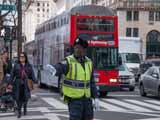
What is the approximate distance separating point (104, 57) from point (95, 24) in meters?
1.53

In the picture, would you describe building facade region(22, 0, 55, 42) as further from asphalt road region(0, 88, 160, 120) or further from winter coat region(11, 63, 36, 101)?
winter coat region(11, 63, 36, 101)

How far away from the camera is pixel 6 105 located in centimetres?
1858

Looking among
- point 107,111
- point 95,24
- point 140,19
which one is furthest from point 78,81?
point 140,19

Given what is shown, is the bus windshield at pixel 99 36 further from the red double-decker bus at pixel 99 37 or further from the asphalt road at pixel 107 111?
the asphalt road at pixel 107 111

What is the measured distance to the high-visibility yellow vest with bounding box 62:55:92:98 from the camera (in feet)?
30.7

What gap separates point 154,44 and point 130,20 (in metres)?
5.42

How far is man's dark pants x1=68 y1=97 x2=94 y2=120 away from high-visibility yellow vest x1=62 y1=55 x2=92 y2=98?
82 mm

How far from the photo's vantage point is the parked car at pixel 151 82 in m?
25.4

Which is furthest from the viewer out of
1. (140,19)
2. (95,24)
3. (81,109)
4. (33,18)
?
(33,18)

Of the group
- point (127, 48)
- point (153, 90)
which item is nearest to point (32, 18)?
point (127, 48)

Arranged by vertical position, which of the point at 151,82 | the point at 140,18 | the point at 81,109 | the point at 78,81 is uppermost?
the point at 140,18

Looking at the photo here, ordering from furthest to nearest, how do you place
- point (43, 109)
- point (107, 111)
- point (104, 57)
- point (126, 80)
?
point (126, 80)
point (104, 57)
point (43, 109)
point (107, 111)

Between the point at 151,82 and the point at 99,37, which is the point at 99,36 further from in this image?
the point at 151,82

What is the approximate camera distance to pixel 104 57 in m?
26.1
